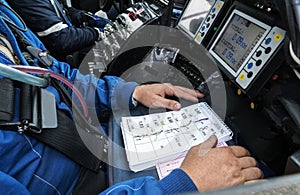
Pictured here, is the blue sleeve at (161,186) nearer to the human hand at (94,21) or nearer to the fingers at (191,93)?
the fingers at (191,93)

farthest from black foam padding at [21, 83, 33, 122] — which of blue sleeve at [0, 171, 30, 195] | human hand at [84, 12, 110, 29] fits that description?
human hand at [84, 12, 110, 29]

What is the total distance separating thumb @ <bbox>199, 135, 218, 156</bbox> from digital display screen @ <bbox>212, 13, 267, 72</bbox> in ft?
0.75

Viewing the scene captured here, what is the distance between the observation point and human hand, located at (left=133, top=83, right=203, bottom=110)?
94cm

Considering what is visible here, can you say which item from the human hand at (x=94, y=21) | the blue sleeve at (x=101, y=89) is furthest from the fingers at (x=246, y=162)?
the human hand at (x=94, y=21)

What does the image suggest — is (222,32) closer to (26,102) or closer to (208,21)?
(208,21)

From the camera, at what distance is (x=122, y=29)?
5.24 feet

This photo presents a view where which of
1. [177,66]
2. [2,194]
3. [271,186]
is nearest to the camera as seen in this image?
[271,186]

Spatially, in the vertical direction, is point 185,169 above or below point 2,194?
above

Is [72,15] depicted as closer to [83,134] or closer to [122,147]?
[83,134]

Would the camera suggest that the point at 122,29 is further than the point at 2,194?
Yes

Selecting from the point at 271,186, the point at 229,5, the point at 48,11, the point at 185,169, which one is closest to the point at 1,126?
the point at 185,169

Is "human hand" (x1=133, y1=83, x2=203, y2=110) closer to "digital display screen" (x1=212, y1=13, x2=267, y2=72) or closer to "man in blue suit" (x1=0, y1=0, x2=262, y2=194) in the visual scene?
"man in blue suit" (x1=0, y1=0, x2=262, y2=194)

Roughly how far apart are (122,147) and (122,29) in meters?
0.98

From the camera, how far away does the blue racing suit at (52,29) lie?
4.68 feet
